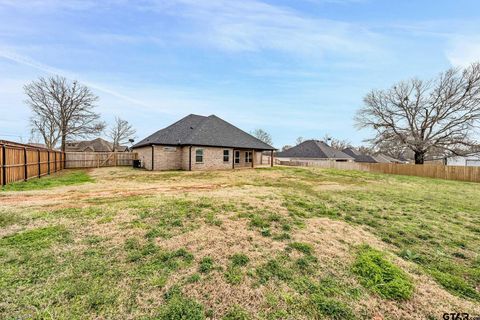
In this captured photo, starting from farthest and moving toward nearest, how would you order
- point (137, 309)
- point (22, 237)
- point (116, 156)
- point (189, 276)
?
point (116, 156), point (22, 237), point (189, 276), point (137, 309)

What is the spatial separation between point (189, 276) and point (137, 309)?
0.72 metres

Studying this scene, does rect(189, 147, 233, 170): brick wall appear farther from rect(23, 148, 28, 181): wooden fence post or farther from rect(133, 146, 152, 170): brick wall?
rect(23, 148, 28, 181): wooden fence post

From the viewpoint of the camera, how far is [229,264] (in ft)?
10.4

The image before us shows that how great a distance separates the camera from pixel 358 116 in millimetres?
28953

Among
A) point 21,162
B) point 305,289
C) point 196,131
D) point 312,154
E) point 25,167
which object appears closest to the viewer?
point 305,289

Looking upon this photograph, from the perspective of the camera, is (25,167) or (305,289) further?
(25,167)

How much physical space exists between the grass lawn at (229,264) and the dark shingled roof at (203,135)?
13.5 metres

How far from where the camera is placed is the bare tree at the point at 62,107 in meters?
24.2

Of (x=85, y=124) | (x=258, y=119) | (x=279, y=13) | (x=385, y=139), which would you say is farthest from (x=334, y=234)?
(x=258, y=119)

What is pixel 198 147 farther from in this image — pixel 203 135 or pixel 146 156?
pixel 146 156

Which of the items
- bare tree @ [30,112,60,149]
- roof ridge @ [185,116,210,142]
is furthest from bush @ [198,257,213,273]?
bare tree @ [30,112,60,149]

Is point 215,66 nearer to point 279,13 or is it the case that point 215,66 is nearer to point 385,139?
point 279,13

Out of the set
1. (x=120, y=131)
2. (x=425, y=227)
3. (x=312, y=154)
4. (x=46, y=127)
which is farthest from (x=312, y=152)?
(x=46, y=127)

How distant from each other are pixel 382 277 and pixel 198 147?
55.5 ft
